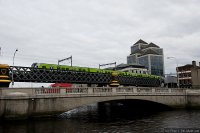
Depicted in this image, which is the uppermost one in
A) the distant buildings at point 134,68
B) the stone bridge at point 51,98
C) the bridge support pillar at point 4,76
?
the distant buildings at point 134,68

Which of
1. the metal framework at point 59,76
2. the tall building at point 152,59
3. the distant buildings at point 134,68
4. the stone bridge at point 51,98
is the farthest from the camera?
the tall building at point 152,59

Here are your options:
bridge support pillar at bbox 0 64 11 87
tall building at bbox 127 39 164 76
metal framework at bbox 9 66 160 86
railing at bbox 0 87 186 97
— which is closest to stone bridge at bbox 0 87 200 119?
railing at bbox 0 87 186 97

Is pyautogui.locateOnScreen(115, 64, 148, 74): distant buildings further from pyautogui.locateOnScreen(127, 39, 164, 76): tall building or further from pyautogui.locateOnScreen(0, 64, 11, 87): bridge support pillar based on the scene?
pyautogui.locateOnScreen(0, 64, 11, 87): bridge support pillar

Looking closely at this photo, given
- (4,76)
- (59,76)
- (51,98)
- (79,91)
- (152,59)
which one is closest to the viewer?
(4,76)

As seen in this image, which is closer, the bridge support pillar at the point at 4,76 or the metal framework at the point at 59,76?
the bridge support pillar at the point at 4,76

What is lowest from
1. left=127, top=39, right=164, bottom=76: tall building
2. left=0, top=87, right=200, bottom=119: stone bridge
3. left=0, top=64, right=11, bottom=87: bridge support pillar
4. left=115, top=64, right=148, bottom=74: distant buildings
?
left=0, top=87, right=200, bottom=119: stone bridge

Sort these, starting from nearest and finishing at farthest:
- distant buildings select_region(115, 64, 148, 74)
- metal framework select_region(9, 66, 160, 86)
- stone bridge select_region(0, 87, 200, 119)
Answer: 1. stone bridge select_region(0, 87, 200, 119)
2. metal framework select_region(9, 66, 160, 86)
3. distant buildings select_region(115, 64, 148, 74)

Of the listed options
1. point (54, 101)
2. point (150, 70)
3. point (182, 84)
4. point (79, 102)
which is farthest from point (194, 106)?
point (150, 70)

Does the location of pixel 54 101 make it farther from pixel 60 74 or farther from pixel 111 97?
pixel 60 74

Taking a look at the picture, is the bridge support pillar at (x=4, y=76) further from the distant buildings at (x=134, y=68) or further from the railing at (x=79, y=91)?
the distant buildings at (x=134, y=68)

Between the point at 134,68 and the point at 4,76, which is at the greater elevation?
the point at 134,68

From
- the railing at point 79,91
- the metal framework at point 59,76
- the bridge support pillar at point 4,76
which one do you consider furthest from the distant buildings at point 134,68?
the bridge support pillar at point 4,76

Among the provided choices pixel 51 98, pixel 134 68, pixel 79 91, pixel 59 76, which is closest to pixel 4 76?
pixel 51 98

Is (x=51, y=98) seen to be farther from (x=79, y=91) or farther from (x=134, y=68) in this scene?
(x=134, y=68)
